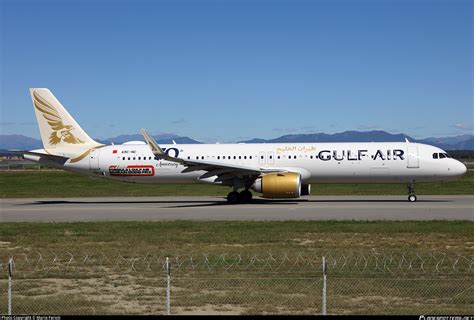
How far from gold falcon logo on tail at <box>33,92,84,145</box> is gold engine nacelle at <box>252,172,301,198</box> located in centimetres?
1341

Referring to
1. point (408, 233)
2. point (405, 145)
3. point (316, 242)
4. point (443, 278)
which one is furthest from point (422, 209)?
point (443, 278)

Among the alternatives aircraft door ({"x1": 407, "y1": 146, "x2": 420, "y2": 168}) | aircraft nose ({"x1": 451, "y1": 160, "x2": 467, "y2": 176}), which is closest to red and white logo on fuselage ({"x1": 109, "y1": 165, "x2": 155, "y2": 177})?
aircraft door ({"x1": 407, "y1": 146, "x2": 420, "y2": 168})

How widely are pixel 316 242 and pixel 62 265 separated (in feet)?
26.3

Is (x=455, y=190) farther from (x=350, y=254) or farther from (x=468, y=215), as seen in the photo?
(x=350, y=254)

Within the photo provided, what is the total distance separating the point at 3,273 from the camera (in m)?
15.3

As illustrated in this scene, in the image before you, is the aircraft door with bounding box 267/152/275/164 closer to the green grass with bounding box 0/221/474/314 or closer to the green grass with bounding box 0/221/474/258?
the green grass with bounding box 0/221/474/258

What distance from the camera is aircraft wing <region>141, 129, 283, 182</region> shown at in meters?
34.8

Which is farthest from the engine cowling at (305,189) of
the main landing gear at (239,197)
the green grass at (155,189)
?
the green grass at (155,189)

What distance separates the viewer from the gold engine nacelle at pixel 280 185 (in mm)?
33938

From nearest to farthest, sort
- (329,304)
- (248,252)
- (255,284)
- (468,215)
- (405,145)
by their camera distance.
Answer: (329,304)
(255,284)
(248,252)
(468,215)
(405,145)

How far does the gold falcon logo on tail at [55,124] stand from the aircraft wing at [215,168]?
7362mm

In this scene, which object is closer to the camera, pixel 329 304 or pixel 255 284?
pixel 329 304

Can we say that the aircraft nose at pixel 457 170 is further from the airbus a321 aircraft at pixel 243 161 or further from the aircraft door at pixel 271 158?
the aircraft door at pixel 271 158

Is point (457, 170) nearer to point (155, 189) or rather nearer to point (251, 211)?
point (251, 211)
